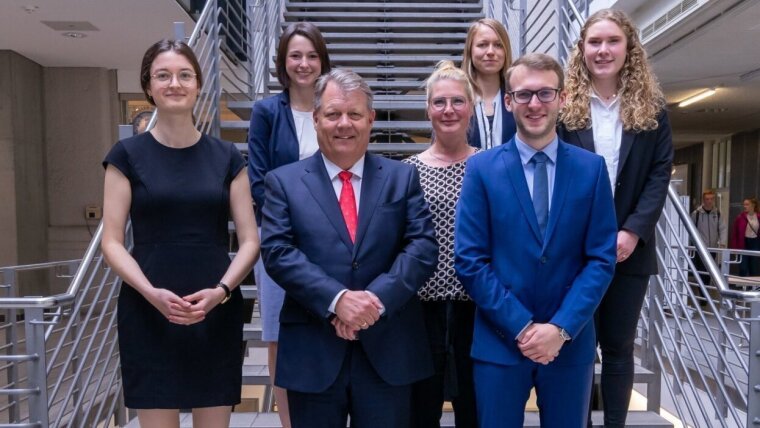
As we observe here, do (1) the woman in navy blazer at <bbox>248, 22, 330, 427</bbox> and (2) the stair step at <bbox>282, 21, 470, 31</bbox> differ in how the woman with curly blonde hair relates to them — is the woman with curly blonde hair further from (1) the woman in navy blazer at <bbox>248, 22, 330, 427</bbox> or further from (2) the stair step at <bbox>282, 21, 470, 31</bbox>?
(2) the stair step at <bbox>282, 21, 470, 31</bbox>

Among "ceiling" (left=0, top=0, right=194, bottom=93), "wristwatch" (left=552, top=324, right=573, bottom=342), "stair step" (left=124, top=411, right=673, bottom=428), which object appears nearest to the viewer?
"wristwatch" (left=552, top=324, right=573, bottom=342)

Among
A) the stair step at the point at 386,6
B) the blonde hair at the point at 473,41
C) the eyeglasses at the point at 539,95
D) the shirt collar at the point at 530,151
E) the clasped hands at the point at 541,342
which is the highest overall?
the stair step at the point at 386,6

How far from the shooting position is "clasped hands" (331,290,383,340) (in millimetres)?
1605

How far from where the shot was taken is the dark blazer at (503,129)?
91.8 inches

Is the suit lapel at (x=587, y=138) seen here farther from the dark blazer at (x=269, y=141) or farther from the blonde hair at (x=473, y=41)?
the dark blazer at (x=269, y=141)

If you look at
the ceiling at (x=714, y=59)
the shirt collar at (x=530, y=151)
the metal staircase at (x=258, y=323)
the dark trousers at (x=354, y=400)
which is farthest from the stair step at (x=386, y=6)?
the dark trousers at (x=354, y=400)

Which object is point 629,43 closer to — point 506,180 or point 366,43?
point 506,180

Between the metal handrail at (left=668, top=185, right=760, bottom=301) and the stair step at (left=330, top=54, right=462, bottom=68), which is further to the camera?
the stair step at (left=330, top=54, right=462, bottom=68)

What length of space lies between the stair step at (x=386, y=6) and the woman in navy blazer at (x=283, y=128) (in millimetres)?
5169

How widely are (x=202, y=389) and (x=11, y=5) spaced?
553 centimetres

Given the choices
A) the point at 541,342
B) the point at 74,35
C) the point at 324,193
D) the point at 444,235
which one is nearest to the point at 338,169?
the point at 324,193

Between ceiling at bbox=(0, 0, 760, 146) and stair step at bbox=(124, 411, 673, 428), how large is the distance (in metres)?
4.41

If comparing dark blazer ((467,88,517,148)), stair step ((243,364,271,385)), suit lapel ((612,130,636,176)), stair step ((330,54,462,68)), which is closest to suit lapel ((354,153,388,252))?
dark blazer ((467,88,517,148))

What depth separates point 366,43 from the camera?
22.2 feet
